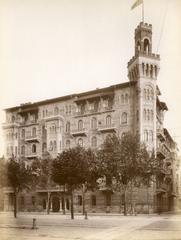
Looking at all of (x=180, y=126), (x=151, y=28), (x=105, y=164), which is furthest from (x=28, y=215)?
(x=151, y=28)

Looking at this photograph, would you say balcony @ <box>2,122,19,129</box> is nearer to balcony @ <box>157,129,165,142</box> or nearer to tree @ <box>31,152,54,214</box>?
tree @ <box>31,152,54,214</box>

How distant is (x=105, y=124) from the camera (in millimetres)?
6324

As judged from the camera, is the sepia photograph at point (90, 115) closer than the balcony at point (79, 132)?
Yes

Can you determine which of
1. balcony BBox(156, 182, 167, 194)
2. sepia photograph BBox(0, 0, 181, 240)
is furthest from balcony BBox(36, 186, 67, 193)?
balcony BBox(156, 182, 167, 194)

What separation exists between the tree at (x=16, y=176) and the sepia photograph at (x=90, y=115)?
0.5 inches

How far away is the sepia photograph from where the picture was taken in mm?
6109

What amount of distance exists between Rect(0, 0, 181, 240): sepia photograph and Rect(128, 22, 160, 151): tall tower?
1 centimetres

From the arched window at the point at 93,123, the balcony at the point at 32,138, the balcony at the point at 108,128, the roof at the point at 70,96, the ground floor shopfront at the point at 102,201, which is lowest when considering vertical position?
the ground floor shopfront at the point at 102,201

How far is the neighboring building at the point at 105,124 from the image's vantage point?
6262 millimetres

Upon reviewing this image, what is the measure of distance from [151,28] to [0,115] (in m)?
1.76

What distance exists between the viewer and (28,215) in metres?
6.21

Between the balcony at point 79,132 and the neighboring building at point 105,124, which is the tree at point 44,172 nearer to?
the neighboring building at point 105,124

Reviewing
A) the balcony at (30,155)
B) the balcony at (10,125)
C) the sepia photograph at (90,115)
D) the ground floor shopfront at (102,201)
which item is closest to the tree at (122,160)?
the sepia photograph at (90,115)

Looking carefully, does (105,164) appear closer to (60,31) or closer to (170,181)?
(170,181)
